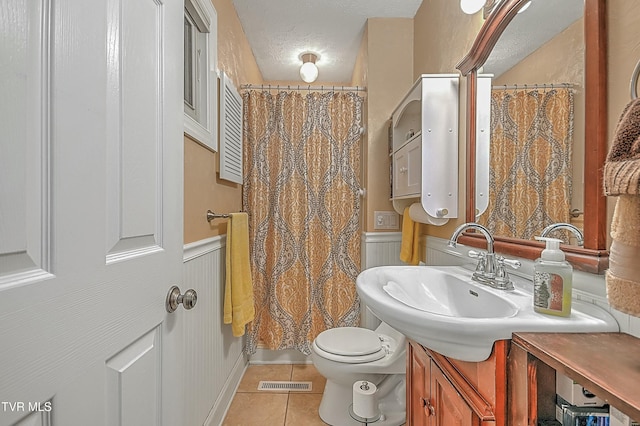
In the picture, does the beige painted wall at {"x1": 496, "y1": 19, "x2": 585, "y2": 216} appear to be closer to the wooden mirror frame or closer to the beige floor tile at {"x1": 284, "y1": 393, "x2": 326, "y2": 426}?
the wooden mirror frame

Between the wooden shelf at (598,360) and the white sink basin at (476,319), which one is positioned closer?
the wooden shelf at (598,360)

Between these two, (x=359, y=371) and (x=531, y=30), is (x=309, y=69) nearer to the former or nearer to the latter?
(x=531, y=30)

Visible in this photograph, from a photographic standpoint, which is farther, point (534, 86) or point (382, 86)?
point (382, 86)

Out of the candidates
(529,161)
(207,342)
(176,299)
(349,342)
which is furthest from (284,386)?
(529,161)

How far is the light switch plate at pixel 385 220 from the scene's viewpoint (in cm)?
198

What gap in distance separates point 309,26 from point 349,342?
6.93 ft

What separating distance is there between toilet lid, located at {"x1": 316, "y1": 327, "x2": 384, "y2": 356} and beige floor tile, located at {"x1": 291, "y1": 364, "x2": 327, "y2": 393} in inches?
17.9

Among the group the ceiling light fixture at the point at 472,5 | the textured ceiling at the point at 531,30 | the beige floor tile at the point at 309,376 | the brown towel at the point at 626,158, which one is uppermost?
the ceiling light fixture at the point at 472,5

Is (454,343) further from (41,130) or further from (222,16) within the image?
(222,16)

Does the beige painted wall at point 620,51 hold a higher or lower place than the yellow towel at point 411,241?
higher

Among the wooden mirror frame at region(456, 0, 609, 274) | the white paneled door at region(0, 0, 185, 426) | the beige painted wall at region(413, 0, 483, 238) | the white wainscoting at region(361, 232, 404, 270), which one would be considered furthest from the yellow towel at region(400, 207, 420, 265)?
the white paneled door at region(0, 0, 185, 426)

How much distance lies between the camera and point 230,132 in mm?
1723

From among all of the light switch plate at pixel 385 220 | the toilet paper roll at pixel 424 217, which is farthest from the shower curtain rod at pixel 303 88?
the toilet paper roll at pixel 424 217

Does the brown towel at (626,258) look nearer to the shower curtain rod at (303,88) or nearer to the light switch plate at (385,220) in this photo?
the light switch plate at (385,220)
